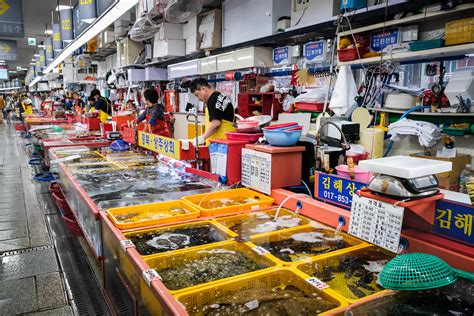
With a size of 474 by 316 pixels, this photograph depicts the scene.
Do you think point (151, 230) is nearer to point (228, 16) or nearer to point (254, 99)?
point (254, 99)

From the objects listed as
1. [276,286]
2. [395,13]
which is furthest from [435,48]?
[276,286]

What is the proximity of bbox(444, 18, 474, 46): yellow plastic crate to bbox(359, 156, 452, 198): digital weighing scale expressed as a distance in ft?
8.36

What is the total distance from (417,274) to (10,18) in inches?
339

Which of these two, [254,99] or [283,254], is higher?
[254,99]

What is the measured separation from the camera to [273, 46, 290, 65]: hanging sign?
19.5ft

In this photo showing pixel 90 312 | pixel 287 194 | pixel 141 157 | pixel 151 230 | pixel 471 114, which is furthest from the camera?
pixel 141 157

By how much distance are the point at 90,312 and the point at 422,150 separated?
12.2 feet

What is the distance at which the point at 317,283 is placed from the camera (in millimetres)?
1514

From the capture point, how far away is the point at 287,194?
2.47 metres

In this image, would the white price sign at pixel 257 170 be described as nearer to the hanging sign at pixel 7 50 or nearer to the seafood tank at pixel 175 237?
the seafood tank at pixel 175 237

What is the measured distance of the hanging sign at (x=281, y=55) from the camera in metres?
5.93

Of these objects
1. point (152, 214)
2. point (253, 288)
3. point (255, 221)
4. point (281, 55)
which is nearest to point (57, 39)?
point (281, 55)

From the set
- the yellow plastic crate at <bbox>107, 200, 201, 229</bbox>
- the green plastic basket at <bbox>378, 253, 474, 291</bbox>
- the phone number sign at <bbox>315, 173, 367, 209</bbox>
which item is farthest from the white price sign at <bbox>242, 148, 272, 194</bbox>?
the green plastic basket at <bbox>378, 253, 474, 291</bbox>

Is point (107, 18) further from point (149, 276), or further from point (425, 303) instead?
point (425, 303)
